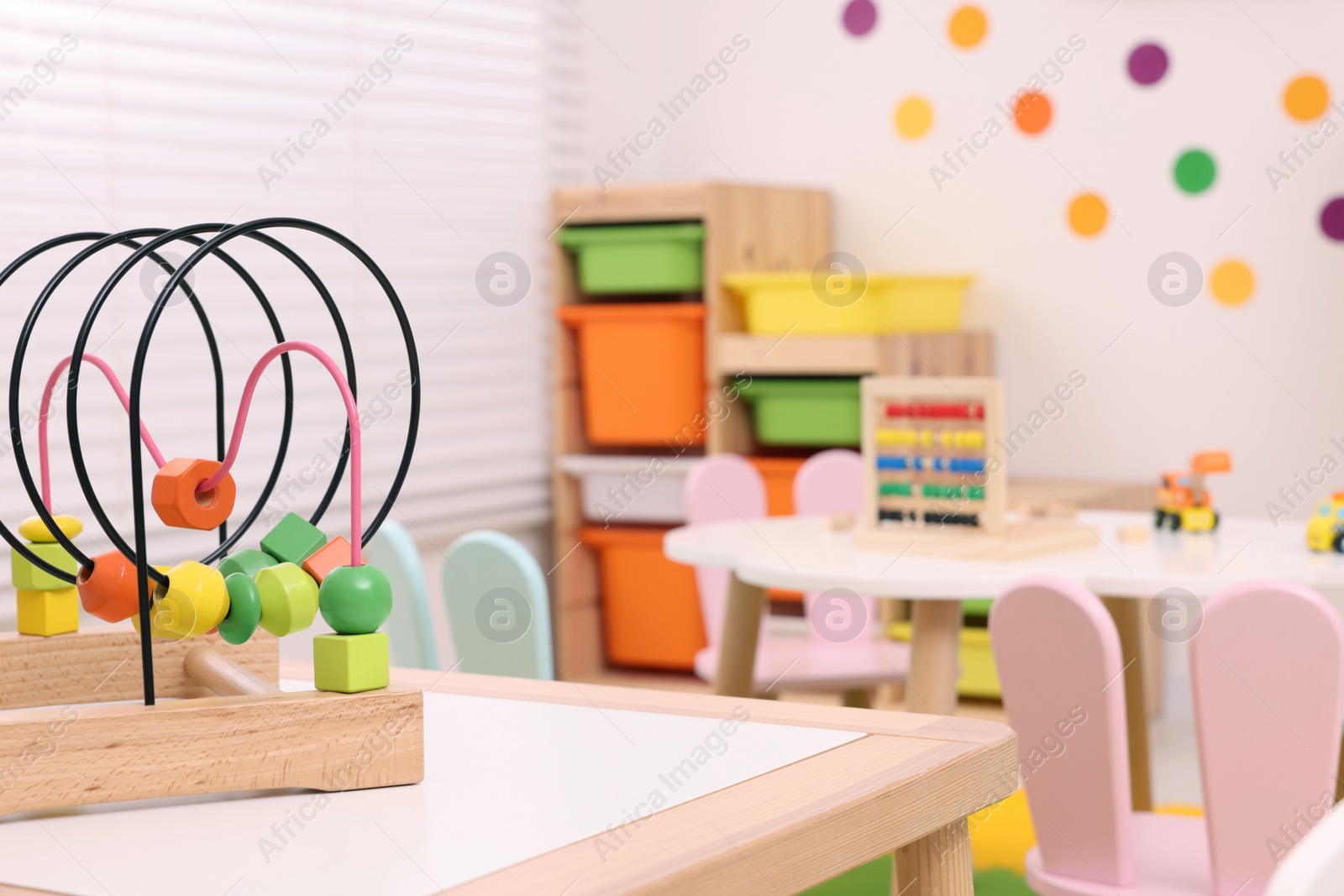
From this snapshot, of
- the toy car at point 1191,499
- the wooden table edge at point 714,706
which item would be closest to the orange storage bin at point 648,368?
the toy car at point 1191,499

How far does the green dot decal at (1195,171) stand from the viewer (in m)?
3.27

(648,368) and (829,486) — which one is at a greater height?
(648,368)

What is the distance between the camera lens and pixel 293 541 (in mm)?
933

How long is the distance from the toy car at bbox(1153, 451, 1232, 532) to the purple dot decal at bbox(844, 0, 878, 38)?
5.75 feet

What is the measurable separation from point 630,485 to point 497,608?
6.77 feet

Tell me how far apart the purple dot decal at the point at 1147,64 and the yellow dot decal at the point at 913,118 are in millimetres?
491

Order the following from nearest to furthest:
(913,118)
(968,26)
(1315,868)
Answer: (1315,868)
(968,26)
(913,118)

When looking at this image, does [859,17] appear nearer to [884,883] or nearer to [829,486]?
[829,486]

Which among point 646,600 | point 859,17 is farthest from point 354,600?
point 859,17

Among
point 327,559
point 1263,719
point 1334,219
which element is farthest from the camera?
point 1334,219

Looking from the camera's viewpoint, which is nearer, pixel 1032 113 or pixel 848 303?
pixel 848 303

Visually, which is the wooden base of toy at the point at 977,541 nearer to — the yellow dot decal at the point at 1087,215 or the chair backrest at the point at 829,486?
the chair backrest at the point at 829,486

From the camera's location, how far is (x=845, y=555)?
2.10 meters

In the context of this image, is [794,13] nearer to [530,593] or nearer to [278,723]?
[530,593]
